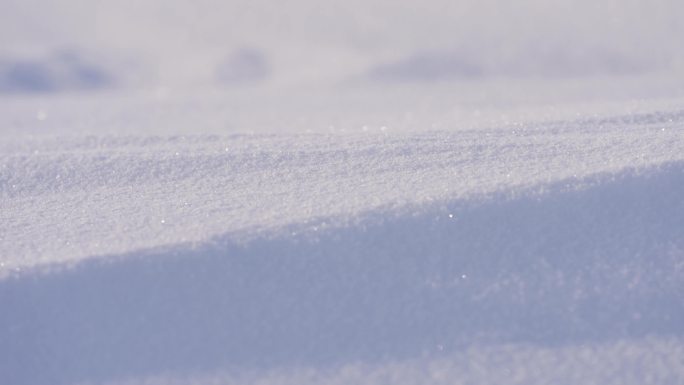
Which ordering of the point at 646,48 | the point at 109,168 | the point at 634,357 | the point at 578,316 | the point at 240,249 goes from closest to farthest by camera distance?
the point at 634,357
the point at 578,316
the point at 240,249
the point at 109,168
the point at 646,48

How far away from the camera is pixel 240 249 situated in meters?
2.38

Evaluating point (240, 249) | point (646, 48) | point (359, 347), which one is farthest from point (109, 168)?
point (646, 48)

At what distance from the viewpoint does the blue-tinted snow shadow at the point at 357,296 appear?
7.11 ft

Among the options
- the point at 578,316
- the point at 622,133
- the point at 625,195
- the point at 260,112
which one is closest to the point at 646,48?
the point at 260,112

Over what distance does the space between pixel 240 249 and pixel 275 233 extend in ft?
0.34

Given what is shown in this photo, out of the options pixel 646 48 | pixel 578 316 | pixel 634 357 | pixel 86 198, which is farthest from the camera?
pixel 646 48

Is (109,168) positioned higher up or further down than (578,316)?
higher up

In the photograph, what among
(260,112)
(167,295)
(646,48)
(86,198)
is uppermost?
(646,48)

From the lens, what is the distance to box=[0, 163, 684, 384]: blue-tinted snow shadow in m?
2.17

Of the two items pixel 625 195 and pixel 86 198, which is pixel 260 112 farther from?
pixel 625 195

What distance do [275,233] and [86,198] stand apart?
85 centimetres

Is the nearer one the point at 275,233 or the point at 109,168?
the point at 275,233

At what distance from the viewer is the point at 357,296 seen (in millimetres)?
2281

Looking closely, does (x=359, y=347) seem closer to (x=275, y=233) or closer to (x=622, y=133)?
(x=275, y=233)
